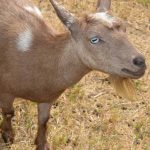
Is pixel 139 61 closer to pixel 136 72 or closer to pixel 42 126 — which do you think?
pixel 136 72

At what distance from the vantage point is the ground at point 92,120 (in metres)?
5.05

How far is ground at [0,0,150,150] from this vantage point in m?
5.05

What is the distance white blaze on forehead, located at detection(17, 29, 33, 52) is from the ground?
903 mm

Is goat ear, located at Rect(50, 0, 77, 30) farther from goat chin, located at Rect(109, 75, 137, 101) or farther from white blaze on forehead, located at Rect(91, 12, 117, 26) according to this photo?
goat chin, located at Rect(109, 75, 137, 101)

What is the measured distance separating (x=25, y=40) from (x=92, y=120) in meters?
1.33

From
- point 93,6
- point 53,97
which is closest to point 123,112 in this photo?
point 53,97

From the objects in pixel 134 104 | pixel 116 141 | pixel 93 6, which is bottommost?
pixel 116 141

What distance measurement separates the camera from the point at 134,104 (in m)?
5.92

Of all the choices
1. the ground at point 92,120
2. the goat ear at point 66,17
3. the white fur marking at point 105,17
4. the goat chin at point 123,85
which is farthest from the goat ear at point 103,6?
the ground at point 92,120

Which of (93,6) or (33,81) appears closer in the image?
(33,81)

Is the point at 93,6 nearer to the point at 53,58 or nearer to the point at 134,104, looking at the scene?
the point at 134,104

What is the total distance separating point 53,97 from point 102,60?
72 cm

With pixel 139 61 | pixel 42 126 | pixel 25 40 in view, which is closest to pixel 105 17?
pixel 139 61

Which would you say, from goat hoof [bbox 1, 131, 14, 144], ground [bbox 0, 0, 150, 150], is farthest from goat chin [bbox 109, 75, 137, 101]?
goat hoof [bbox 1, 131, 14, 144]
